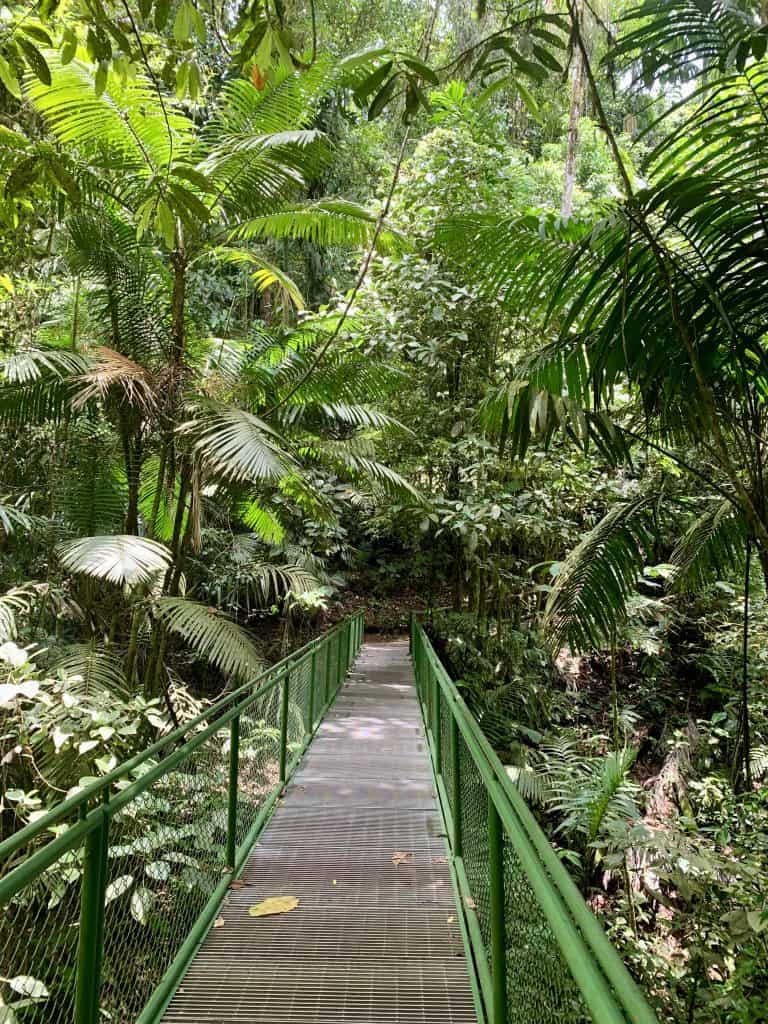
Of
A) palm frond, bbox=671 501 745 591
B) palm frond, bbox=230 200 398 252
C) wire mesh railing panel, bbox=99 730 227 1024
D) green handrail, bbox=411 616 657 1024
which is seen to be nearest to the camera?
green handrail, bbox=411 616 657 1024

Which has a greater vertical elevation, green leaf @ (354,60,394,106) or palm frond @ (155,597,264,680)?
green leaf @ (354,60,394,106)

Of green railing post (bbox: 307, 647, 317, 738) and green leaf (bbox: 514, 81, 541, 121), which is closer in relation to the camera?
green leaf (bbox: 514, 81, 541, 121)

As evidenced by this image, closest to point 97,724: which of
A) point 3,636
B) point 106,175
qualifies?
point 3,636

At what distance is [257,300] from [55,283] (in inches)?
342

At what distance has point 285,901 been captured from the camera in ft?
11.4

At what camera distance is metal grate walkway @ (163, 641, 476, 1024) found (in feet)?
8.69

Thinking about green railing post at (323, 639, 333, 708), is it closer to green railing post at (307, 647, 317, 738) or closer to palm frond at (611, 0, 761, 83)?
green railing post at (307, 647, 317, 738)

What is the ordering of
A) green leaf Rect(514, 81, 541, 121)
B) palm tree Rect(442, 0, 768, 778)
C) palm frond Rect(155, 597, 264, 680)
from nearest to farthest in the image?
palm tree Rect(442, 0, 768, 778), green leaf Rect(514, 81, 541, 121), palm frond Rect(155, 597, 264, 680)

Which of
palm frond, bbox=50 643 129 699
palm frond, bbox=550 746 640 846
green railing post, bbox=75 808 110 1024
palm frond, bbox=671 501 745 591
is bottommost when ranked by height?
palm frond, bbox=550 746 640 846

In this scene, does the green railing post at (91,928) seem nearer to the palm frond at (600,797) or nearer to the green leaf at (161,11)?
the green leaf at (161,11)

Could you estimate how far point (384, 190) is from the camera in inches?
380

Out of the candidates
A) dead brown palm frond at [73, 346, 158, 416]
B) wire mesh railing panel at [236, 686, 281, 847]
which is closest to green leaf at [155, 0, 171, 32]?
dead brown palm frond at [73, 346, 158, 416]

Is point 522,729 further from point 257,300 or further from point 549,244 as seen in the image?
point 257,300

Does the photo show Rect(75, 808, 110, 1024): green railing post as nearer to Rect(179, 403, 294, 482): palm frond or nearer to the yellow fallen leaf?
the yellow fallen leaf
